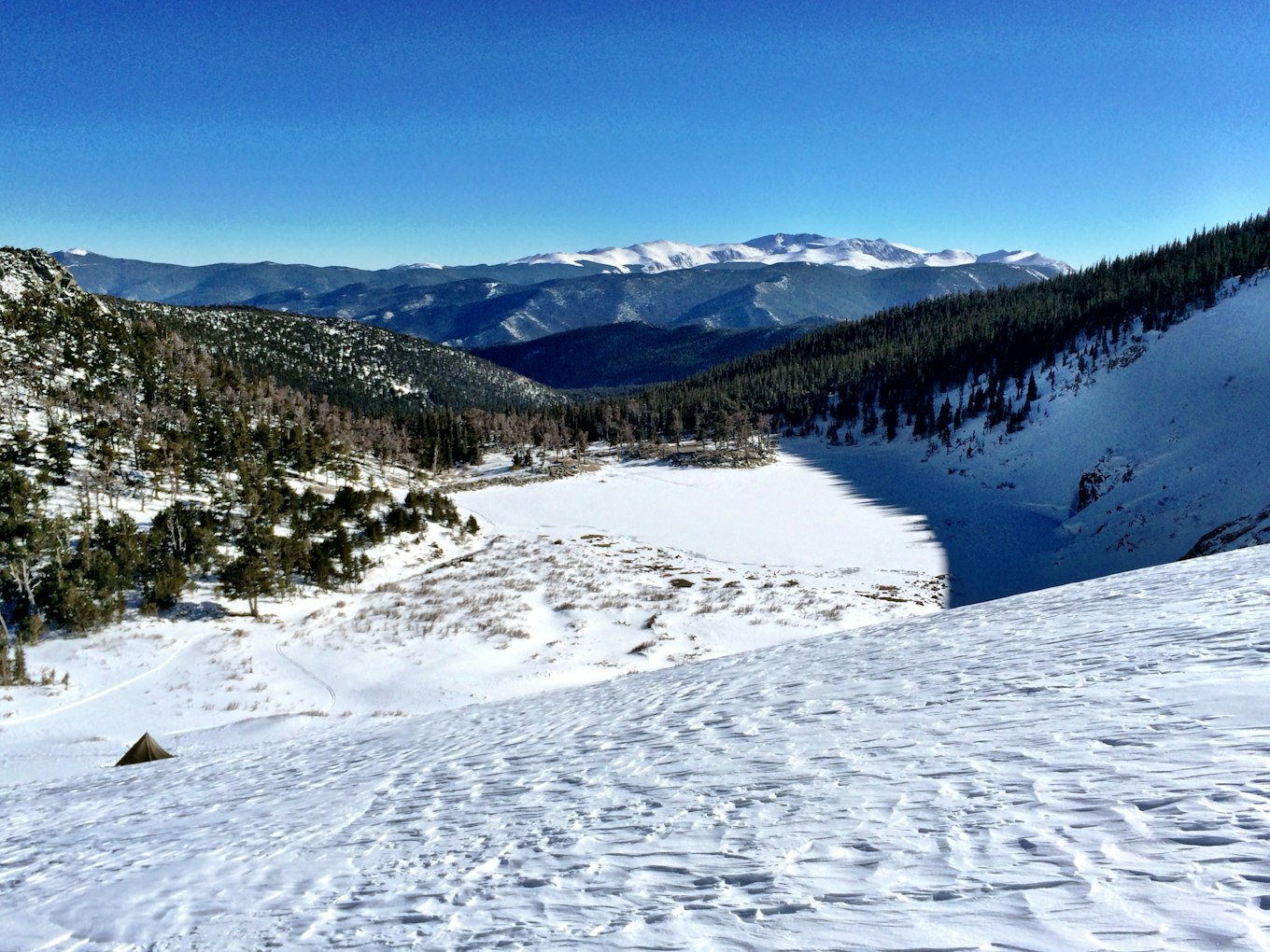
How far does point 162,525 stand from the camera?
40.9 meters

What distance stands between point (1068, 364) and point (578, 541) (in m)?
91.7

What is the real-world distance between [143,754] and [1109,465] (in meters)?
82.7

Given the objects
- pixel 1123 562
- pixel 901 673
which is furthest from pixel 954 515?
pixel 901 673

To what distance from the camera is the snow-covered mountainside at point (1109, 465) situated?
157ft

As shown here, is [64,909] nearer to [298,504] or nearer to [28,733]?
[28,733]

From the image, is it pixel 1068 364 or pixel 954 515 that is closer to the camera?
pixel 954 515

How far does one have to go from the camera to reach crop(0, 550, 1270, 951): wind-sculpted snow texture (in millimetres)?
4352

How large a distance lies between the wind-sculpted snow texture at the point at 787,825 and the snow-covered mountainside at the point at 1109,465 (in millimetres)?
31805

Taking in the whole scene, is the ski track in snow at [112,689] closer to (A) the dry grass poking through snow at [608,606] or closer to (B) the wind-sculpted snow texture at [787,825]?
(A) the dry grass poking through snow at [608,606]

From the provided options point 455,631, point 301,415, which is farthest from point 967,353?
point 455,631

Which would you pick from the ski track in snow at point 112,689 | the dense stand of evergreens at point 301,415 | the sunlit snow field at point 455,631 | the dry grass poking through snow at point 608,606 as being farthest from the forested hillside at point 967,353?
the ski track in snow at point 112,689

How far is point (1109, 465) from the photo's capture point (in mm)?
68812

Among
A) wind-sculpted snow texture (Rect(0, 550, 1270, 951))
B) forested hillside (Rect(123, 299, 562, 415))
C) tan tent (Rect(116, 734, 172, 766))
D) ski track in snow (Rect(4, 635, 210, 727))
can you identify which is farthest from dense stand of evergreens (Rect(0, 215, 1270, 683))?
wind-sculpted snow texture (Rect(0, 550, 1270, 951))

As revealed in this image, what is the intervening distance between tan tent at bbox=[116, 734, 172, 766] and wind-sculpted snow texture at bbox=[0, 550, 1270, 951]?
5118 mm
